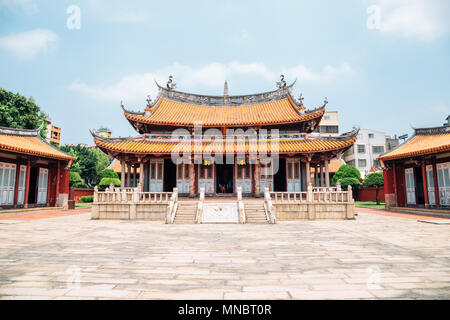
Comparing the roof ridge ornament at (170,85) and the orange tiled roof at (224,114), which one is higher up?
the roof ridge ornament at (170,85)

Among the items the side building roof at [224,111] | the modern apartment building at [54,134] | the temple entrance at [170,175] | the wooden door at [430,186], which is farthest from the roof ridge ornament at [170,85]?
the modern apartment building at [54,134]

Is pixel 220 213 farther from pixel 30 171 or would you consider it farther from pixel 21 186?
pixel 30 171

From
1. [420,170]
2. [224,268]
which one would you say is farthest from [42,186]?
[420,170]

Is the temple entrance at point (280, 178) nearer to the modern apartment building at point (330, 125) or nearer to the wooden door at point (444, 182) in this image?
the wooden door at point (444, 182)

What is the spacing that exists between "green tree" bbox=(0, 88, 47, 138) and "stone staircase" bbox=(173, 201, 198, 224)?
74.1ft

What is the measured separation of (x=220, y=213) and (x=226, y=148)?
6912mm

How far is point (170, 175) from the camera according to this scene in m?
20.4

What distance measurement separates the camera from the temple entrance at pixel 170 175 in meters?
20.1

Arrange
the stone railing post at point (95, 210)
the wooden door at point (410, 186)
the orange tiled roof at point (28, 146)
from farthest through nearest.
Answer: the wooden door at point (410, 186) < the orange tiled roof at point (28, 146) < the stone railing post at point (95, 210)

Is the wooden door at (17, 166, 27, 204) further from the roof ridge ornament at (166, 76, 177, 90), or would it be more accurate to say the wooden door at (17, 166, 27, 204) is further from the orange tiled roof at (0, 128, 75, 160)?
the roof ridge ornament at (166, 76, 177, 90)

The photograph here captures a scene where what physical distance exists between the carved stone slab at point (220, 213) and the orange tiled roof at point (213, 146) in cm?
563
